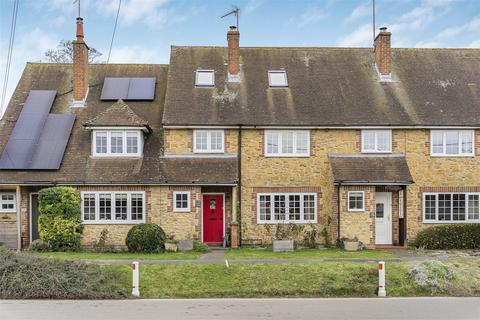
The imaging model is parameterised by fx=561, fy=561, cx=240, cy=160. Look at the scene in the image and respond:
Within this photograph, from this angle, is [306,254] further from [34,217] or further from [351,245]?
[34,217]

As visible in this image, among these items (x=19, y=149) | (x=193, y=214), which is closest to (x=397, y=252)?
(x=193, y=214)

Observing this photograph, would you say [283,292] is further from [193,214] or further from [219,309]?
[193,214]

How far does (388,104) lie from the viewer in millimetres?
26375

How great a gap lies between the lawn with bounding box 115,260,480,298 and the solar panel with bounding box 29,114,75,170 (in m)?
9.79

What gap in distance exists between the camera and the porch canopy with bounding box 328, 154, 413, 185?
78.2 ft

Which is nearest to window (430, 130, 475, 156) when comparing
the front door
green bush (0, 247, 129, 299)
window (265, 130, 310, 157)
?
window (265, 130, 310, 157)

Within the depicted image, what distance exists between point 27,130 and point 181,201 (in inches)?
317

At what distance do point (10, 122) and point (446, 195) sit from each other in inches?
808

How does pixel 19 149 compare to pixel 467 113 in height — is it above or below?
below

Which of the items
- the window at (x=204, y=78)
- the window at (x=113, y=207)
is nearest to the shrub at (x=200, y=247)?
the window at (x=113, y=207)

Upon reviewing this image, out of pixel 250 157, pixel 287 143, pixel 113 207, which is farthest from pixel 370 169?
pixel 113 207

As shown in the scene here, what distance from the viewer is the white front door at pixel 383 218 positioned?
25.2 metres

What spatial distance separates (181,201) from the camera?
24.1 meters

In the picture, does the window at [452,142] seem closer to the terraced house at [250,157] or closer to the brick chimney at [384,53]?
the terraced house at [250,157]
